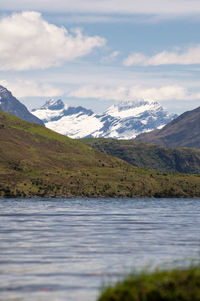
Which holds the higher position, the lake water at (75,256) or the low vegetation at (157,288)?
the low vegetation at (157,288)

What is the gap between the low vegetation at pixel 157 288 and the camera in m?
25.4

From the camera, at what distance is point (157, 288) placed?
26188 mm

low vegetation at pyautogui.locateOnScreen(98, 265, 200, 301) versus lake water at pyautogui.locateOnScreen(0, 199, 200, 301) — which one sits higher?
low vegetation at pyautogui.locateOnScreen(98, 265, 200, 301)

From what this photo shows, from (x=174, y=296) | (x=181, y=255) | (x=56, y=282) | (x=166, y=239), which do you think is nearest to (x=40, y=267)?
(x=56, y=282)

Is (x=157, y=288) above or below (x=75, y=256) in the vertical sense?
above

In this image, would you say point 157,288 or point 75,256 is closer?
point 157,288

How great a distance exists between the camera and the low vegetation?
2544cm

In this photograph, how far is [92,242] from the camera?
61750 mm

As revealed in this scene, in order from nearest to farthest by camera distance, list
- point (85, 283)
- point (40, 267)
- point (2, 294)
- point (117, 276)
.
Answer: point (2, 294) < point (85, 283) < point (117, 276) < point (40, 267)

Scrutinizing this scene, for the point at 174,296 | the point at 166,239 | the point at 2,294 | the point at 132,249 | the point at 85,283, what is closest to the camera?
the point at 174,296

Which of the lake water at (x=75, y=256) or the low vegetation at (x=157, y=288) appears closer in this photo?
the low vegetation at (x=157, y=288)

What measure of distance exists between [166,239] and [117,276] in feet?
97.6

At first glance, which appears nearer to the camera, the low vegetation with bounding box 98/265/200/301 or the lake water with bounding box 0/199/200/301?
the low vegetation with bounding box 98/265/200/301

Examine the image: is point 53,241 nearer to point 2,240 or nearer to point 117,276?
point 2,240
